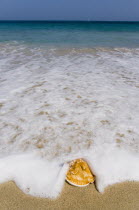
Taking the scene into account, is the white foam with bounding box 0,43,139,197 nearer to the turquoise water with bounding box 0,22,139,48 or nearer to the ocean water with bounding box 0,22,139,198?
the ocean water with bounding box 0,22,139,198

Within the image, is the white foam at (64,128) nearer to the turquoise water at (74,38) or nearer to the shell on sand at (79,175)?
the shell on sand at (79,175)

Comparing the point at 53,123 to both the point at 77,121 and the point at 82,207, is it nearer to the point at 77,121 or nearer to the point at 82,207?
the point at 77,121

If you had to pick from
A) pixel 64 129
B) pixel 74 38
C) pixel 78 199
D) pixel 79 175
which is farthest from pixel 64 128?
pixel 74 38

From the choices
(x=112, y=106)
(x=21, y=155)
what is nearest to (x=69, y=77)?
(x=112, y=106)

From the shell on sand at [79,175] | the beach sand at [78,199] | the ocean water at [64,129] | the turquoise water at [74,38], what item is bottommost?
the turquoise water at [74,38]

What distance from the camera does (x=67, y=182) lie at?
219 centimetres

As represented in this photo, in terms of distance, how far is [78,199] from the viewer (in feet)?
6.57

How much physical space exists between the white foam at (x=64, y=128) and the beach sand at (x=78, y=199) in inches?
3.8

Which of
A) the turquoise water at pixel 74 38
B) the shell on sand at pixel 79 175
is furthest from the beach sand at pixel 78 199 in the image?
the turquoise water at pixel 74 38

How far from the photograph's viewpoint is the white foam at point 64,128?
238 centimetres

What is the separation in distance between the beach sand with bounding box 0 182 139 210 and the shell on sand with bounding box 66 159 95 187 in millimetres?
57

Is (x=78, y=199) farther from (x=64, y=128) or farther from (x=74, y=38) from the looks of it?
(x=74, y=38)

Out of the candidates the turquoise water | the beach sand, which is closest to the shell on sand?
the beach sand

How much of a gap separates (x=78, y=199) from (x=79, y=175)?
0.26 m
